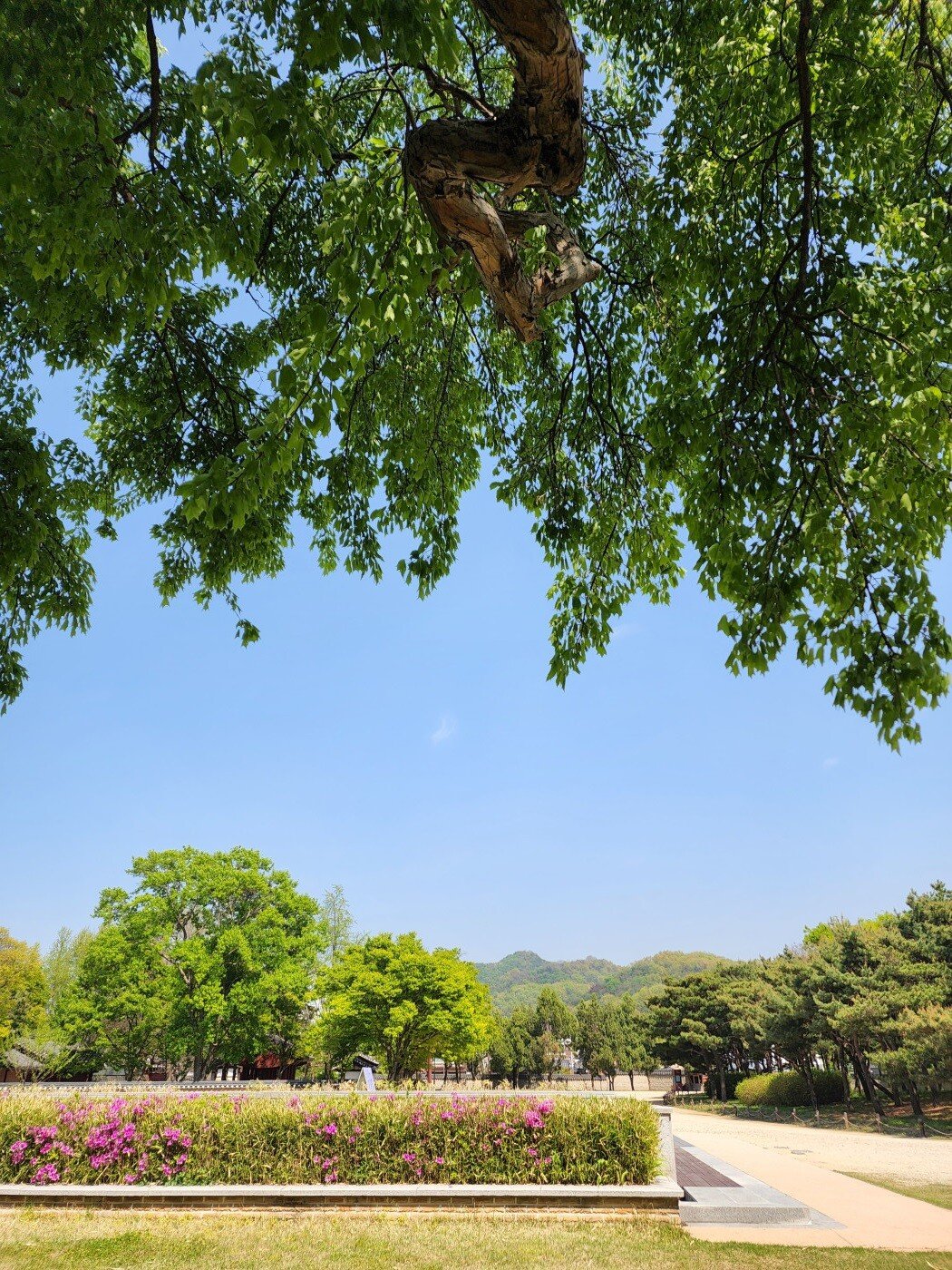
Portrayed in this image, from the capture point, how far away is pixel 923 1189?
38.1ft

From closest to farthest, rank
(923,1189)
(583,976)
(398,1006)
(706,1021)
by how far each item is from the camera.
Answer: (923,1189) < (398,1006) < (706,1021) < (583,976)

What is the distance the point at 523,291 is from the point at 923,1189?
14424 mm

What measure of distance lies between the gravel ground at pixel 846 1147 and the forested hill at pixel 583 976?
111 m

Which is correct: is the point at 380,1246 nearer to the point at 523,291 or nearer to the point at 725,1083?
the point at 523,291

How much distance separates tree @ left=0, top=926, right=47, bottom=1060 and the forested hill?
323 ft

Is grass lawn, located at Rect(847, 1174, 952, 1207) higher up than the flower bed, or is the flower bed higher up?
the flower bed

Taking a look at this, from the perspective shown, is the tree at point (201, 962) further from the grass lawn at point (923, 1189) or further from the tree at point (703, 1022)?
the grass lawn at point (923, 1189)

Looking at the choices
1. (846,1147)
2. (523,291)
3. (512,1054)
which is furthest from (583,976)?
(523,291)

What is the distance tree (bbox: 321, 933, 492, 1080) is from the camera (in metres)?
27.2

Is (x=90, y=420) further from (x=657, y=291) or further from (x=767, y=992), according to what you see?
(x=767, y=992)

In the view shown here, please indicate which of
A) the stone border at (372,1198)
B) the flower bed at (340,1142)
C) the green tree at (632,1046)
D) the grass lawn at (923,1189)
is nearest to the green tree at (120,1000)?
the flower bed at (340,1142)

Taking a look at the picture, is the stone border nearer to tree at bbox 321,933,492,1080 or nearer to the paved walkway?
the paved walkway

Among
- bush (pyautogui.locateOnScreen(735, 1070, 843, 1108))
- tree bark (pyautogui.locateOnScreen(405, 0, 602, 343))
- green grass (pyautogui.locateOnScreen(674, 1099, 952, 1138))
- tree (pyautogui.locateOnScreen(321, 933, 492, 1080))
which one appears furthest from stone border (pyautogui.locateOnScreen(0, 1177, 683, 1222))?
bush (pyautogui.locateOnScreen(735, 1070, 843, 1108))

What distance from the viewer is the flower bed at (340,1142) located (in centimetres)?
988
